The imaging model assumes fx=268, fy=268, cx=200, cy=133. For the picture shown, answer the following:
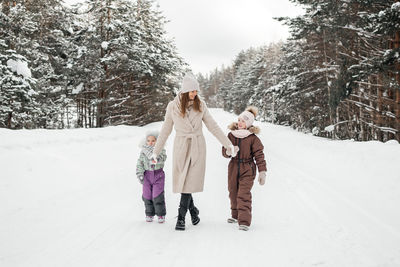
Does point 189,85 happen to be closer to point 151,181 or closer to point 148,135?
point 148,135

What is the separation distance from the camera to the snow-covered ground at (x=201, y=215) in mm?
3068

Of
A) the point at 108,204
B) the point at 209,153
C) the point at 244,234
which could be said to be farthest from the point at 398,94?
the point at 108,204

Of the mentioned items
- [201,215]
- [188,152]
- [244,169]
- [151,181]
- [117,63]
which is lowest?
[201,215]

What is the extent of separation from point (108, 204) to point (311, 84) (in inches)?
683

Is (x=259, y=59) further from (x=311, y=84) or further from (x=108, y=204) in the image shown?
(x=108, y=204)

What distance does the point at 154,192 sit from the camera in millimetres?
4086

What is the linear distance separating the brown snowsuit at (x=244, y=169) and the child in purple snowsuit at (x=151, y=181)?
1.05 m

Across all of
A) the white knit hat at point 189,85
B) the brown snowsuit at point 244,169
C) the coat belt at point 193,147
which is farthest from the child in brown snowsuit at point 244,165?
the white knit hat at point 189,85

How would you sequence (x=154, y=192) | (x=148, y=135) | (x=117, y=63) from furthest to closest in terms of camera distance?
(x=117, y=63), (x=148, y=135), (x=154, y=192)

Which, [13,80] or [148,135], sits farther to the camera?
[13,80]

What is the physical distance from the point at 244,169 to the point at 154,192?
4.65 ft

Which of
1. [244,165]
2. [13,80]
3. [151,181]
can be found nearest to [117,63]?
[13,80]

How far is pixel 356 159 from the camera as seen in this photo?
24.7 ft

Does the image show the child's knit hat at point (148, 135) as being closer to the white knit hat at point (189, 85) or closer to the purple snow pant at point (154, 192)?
the purple snow pant at point (154, 192)
